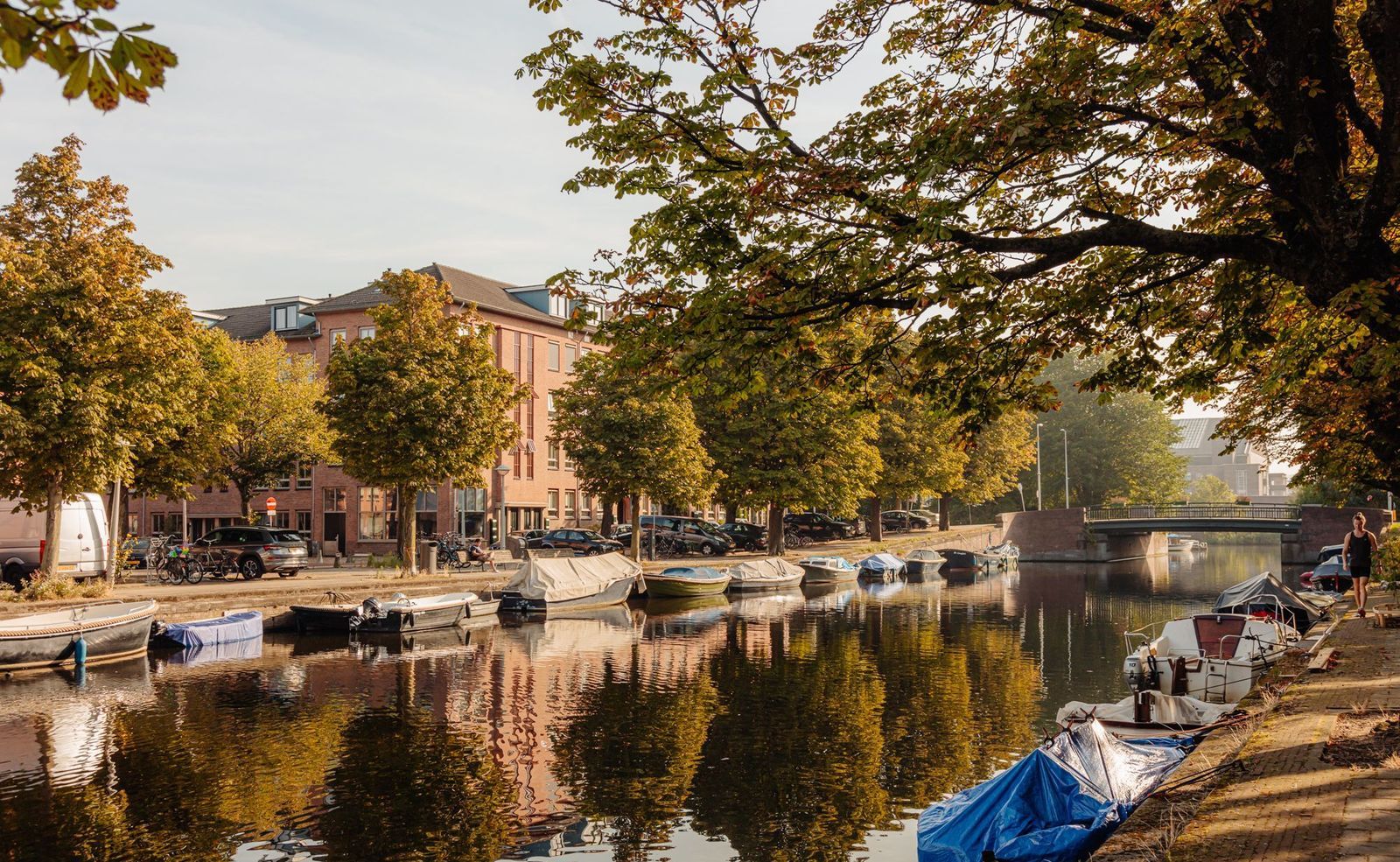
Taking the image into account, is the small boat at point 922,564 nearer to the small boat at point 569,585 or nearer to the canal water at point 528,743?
the small boat at point 569,585

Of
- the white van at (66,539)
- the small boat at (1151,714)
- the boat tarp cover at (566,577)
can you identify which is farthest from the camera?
the boat tarp cover at (566,577)

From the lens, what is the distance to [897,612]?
40156 millimetres

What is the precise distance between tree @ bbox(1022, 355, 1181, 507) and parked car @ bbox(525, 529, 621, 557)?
5384 cm

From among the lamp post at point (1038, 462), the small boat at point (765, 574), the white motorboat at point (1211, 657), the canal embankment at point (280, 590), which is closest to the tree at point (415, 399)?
the canal embankment at point (280, 590)

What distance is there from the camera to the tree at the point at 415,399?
37.0 metres

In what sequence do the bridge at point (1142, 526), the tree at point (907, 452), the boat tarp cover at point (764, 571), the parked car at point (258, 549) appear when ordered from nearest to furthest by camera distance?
1. the parked car at point (258, 549)
2. the boat tarp cover at point (764, 571)
3. the bridge at point (1142, 526)
4. the tree at point (907, 452)

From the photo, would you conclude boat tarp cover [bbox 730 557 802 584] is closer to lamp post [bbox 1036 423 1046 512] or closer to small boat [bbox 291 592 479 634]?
small boat [bbox 291 592 479 634]

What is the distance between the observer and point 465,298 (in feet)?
210

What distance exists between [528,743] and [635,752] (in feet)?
6.14

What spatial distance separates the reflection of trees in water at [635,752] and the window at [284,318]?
188ft

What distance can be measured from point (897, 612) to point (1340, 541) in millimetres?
Answer: 37858

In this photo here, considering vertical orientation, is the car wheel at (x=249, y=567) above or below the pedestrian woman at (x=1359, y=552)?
below

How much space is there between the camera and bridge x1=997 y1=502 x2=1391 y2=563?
6638cm

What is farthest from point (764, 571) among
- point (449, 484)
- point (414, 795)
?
point (414, 795)
